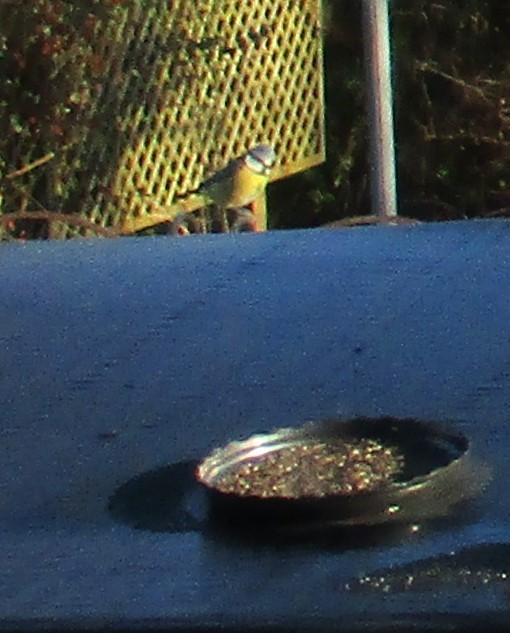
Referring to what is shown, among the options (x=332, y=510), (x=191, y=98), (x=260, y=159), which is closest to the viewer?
(x=332, y=510)

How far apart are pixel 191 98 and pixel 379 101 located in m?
2.48

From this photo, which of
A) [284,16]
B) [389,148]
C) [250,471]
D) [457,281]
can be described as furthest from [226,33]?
[250,471]

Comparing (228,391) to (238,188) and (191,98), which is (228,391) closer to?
(238,188)

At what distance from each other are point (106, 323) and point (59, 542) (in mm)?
714

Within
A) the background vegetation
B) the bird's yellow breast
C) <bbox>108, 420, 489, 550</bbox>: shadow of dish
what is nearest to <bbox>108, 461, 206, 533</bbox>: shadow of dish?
<bbox>108, 420, 489, 550</bbox>: shadow of dish

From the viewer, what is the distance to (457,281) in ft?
6.78

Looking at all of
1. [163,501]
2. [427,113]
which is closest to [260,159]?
[427,113]

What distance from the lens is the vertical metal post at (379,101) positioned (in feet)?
19.3

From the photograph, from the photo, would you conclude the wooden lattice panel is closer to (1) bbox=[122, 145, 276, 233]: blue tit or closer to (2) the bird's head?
(1) bbox=[122, 145, 276, 233]: blue tit

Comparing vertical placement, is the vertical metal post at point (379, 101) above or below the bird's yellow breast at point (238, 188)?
above

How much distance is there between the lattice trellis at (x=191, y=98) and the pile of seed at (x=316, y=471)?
5.70 m

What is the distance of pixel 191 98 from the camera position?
827cm

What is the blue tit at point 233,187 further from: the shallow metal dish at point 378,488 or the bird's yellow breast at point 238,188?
the shallow metal dish at point 378,488

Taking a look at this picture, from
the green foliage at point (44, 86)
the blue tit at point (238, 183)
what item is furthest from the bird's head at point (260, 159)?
the green foliage at point (44, 86)
